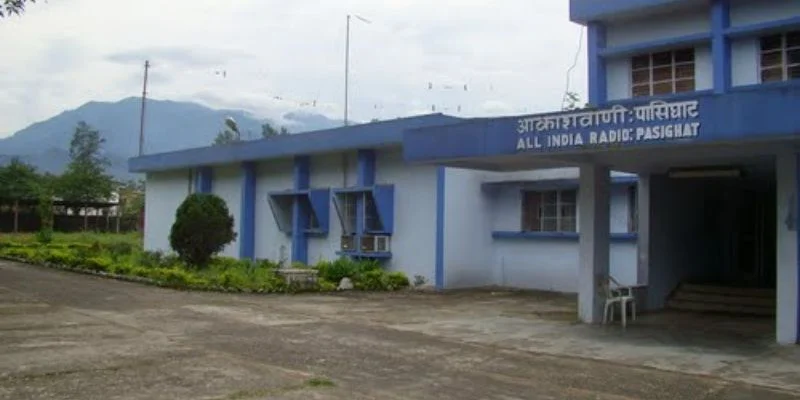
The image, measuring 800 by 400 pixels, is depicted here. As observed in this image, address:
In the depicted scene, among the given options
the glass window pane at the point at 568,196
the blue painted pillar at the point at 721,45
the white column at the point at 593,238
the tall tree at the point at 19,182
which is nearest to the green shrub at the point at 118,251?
the glass window pane at the point at 568,196

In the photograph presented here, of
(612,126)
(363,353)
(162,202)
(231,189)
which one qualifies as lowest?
(363,353)

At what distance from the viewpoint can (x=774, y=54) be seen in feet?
43.9

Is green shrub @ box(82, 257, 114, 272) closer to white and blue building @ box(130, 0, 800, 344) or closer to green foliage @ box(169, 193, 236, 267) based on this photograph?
green foliage @ box(169, 193, 236, 267)

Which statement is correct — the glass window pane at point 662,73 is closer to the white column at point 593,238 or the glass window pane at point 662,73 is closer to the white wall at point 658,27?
the white wall at point 658,27

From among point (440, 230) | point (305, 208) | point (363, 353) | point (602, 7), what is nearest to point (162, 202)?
point (305, 208)

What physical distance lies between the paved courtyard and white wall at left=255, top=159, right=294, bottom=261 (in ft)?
28.0

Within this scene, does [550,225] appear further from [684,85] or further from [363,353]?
[363,353]

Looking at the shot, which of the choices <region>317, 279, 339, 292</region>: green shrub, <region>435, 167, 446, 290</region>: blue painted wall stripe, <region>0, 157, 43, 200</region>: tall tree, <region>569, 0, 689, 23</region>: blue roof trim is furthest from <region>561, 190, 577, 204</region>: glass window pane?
<region>0, 157, 43, 200</region>: tall tree

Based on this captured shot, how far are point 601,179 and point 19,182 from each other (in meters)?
43.9

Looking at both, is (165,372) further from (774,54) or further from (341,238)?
(341,238)

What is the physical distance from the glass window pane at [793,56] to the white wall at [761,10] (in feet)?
2.02

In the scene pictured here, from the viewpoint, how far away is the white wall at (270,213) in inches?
923

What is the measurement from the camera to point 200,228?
61.2 feet

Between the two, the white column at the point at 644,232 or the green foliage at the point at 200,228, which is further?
the green foliage at the point at 200,228
